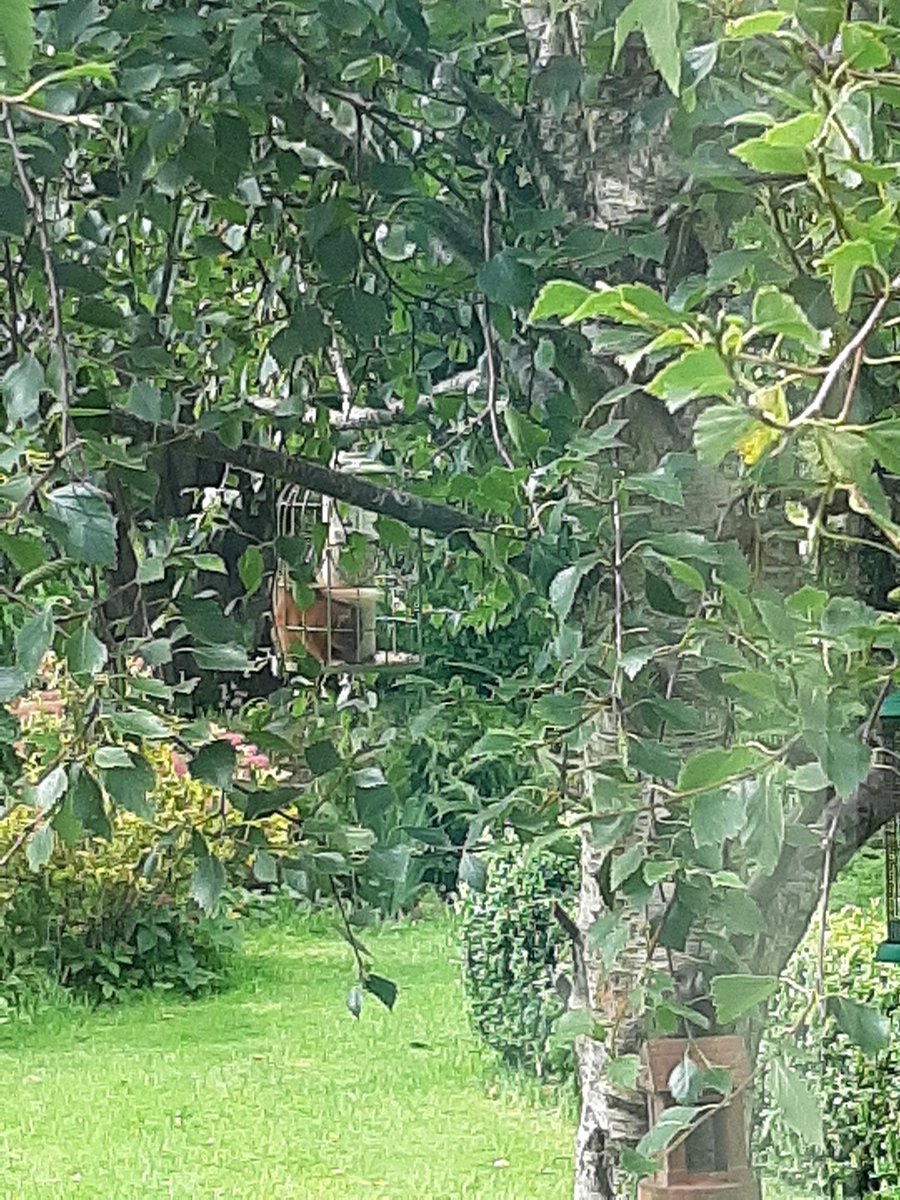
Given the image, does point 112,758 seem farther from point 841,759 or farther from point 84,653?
point 841,759

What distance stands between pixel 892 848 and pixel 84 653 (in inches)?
25.4

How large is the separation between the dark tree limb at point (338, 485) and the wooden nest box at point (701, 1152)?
0.20 m

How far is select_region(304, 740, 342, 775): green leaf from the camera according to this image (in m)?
0.54

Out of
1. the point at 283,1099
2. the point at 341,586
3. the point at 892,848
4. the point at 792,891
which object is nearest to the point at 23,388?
the point at 792,891

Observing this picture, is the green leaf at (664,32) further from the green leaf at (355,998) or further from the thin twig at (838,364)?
the green leaf at (355,998)

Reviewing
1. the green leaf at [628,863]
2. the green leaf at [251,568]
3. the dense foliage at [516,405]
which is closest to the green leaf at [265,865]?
the dense foliage at [516,405]

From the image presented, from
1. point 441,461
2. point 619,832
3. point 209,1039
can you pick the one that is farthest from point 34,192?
point 209,1039

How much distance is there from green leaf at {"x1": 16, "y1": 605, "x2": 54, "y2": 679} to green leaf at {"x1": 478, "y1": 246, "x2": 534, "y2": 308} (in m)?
0.21

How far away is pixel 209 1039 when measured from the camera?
1.99 m

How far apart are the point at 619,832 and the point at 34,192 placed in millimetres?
231

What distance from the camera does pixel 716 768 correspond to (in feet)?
1.22

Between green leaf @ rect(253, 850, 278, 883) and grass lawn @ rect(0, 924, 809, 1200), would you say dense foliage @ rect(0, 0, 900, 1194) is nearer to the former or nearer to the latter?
green leaf @ rect(253, 850, 278, 883)

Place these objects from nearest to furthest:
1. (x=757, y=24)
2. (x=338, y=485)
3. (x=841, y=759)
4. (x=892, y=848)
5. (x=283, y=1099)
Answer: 1. (x=757, y=24)
2. (x=841, y=759)
3. (x=338, y=485)
4. (x=892, y=848)
5. (x=283, y=1099)

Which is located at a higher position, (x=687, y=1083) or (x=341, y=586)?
(x=341, y=586)
